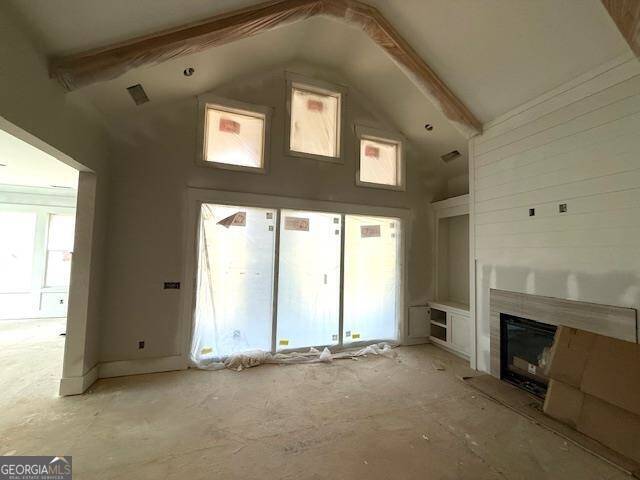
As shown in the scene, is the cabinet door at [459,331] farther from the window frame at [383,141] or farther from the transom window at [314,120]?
the transom window at [314,120]

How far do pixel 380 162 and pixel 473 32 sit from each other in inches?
81.6

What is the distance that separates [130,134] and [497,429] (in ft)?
15.3

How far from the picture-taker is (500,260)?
10.8 feet

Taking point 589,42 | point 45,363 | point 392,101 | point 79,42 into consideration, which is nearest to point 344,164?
point 392,101

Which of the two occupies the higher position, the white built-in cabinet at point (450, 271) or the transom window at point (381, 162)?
the transom window at point (381, 162)

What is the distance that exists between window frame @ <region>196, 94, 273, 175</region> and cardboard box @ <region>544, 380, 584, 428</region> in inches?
149

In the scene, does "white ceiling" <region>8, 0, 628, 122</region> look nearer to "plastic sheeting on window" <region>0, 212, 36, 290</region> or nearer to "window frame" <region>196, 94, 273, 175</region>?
"window frame" <region>196, 94, 273, 175</region>

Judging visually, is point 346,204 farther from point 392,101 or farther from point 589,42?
point 589,42

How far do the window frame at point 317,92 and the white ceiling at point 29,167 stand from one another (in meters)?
2.94

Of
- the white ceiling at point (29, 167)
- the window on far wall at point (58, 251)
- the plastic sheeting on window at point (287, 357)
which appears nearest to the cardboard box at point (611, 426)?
the plastic sheeting on window at point (287, 357)

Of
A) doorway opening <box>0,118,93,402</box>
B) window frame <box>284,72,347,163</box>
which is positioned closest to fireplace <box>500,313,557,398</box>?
window frame <box>284,72,347,163</box>

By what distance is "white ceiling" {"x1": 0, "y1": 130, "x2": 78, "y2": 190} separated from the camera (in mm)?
3424

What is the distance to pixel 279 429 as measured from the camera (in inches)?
88.9

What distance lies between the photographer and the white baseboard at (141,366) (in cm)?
312
